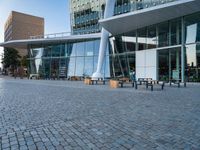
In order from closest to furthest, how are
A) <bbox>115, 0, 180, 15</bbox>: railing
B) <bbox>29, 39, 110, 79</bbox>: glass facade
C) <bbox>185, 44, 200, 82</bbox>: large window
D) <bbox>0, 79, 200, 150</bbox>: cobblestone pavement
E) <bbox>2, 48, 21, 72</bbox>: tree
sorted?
<bbox>0, 79, 200, 150</bbox>: cobblestone pavement < <bbox>185, 44, 200, 82</bbox>: large window < <bbox>115, 0, 180, 15</bbox>: railing < <bbox>29, 39, 110, 79</bbox>: glass facade < <bbox>2, 48, 21, 72</bbox>: tree

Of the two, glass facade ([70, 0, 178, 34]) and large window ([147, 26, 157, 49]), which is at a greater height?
glass facade ([70, 0, 178, 34])

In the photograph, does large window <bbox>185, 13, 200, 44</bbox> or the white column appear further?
the white column

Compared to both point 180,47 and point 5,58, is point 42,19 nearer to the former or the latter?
point 5,58

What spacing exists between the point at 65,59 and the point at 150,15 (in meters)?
19.8

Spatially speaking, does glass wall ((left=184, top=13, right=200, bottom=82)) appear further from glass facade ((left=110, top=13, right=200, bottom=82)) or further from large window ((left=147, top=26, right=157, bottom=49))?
large window ((left=147, top=26, right=157, bottom=49))

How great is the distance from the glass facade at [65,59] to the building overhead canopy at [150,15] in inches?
311

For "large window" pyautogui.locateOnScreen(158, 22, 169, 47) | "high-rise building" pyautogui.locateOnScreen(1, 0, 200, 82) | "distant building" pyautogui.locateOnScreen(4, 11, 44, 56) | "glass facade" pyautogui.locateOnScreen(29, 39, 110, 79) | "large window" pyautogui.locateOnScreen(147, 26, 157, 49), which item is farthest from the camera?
"distant building" pyautogui.locateOnScreen(4, 11, 44, 56)

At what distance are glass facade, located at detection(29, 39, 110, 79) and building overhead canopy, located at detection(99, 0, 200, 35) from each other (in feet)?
25.9

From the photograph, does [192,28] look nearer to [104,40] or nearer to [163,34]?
[163,34]

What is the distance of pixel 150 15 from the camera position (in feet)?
70.1

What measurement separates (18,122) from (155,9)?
1688 cm

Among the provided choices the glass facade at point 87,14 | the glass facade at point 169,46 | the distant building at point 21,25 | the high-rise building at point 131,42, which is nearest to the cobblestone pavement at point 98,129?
the high-rise building at point 131,42

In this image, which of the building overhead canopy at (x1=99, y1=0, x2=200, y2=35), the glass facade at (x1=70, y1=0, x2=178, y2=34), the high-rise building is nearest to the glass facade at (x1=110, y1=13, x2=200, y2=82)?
the high-rise building

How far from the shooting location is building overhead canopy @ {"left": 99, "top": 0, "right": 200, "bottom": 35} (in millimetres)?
18869
